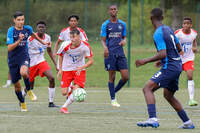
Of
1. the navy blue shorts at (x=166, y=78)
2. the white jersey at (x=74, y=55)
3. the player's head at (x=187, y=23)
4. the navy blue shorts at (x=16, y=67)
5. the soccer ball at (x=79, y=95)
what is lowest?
the soccer ball at (x=79, y=95)

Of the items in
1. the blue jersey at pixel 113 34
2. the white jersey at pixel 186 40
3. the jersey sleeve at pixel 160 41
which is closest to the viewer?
the jersey sleeve at pixel 160 41

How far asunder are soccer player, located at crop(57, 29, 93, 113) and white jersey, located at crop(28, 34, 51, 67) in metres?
2.18

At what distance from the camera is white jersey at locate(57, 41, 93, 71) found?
11344 millimetres

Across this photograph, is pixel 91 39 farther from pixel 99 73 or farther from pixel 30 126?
pixel 30 126

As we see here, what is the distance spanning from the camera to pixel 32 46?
14.1 metres

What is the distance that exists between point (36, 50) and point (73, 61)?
2.65 metres

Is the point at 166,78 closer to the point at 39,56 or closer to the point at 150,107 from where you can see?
the point at 150,107

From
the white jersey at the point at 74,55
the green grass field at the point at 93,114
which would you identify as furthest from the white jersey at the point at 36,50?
the white jersey at the point at 74,55

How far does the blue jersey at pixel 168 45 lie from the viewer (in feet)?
28.1

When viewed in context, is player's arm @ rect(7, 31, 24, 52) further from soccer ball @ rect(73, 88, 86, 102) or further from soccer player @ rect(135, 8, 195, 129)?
soccer player @ rect(135, 8, 195, 129)

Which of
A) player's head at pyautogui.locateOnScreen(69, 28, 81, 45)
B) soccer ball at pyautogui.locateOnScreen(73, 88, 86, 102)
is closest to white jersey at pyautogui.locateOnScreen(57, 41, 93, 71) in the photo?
player's head at pyautogui.locateOnScreen(69, 28, 81, 45)

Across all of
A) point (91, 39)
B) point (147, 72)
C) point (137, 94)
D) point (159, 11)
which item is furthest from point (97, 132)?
point (147, 72)

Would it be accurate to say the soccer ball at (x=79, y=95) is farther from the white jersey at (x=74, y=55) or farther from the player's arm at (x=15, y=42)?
the player's arm at (x=15, y=42)

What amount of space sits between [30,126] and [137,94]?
7.25 m
